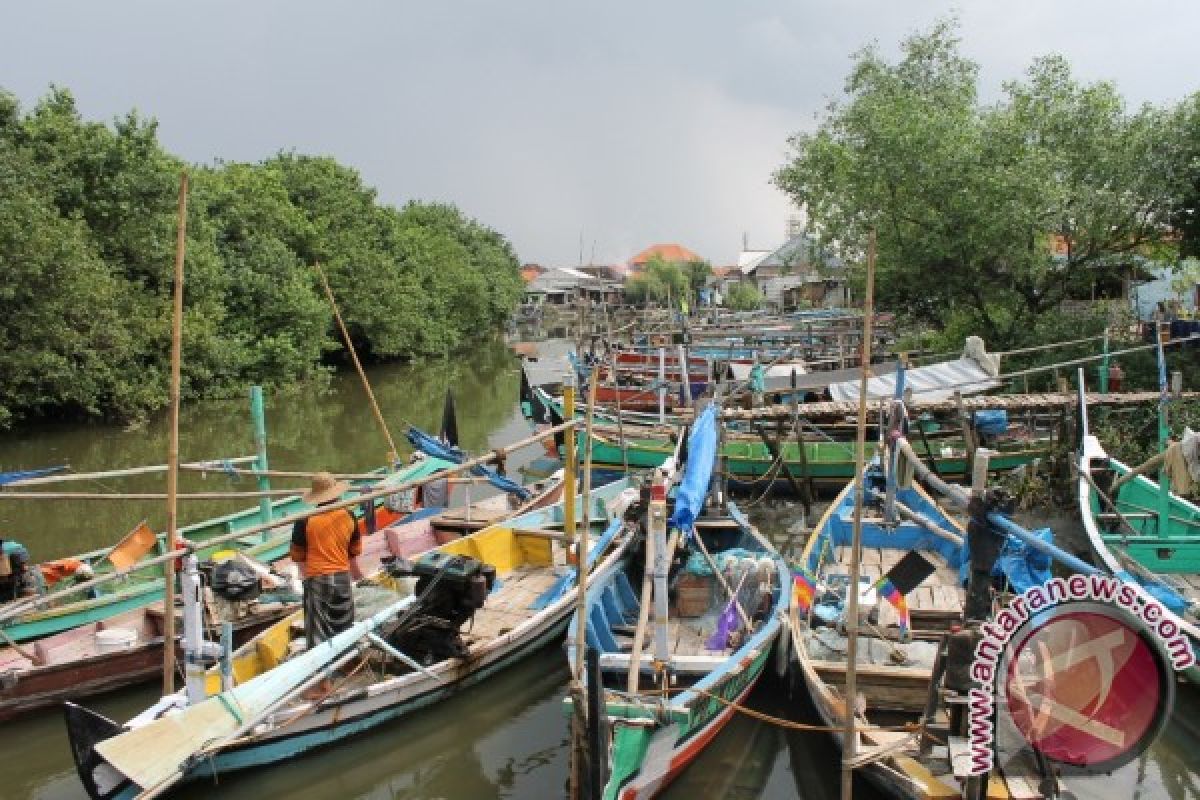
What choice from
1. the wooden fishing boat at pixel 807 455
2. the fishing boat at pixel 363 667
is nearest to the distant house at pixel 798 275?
the wooden fishing boat at pixel 807 455

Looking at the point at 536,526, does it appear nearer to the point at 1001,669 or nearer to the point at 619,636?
the point at 619,636

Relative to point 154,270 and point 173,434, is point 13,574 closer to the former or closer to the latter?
point 173,434

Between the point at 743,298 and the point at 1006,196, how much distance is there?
139 feet

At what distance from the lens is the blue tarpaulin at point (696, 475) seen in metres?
7.67

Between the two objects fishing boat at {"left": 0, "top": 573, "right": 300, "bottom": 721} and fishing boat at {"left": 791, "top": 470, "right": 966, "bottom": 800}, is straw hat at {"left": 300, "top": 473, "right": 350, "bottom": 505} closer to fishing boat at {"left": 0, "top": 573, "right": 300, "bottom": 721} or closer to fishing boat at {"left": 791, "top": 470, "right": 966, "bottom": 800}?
fishing boat at {"left": 0, "top": 573, "right": 300, "bottom": 721}

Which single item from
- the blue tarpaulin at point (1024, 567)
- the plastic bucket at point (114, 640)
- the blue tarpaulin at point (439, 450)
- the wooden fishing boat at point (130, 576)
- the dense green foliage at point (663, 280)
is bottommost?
the plastic bucket at point (114, 640)

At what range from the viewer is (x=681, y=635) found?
7840mm

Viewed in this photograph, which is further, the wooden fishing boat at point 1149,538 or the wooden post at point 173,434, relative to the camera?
the wooden fishing boat at point 1149,538

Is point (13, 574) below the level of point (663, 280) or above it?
below

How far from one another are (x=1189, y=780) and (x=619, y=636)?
459cm

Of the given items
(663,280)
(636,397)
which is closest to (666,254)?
(663,280)

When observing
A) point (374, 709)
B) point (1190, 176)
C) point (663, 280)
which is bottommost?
point (374, 709)

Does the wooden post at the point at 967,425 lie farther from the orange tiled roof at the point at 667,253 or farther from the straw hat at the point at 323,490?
the orange tiled roof at the point at 667,253

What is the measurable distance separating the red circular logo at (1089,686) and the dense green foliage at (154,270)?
17848mm
